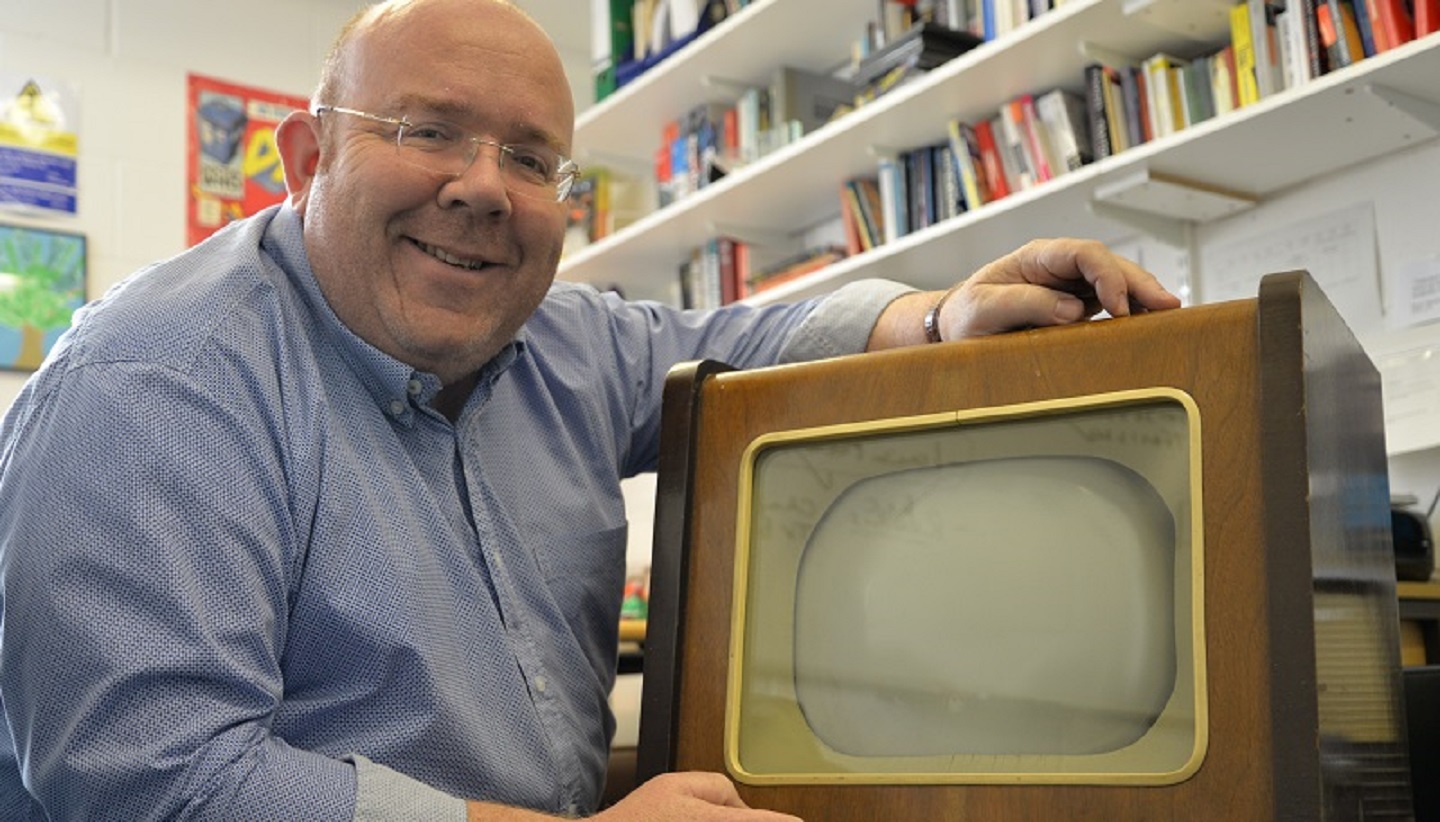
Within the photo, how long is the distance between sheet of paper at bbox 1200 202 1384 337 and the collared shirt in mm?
1571

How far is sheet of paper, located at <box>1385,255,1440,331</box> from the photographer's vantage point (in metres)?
2.40

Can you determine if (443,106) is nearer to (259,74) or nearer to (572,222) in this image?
(572,222)

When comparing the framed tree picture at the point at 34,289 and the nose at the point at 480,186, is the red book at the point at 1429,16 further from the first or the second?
the framed tree picture at the point at 34,289

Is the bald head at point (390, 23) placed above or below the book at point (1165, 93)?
below

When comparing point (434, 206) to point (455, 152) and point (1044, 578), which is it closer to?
point (455, 152)

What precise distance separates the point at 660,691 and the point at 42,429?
0.45 metres

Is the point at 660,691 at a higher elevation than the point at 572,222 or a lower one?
lower

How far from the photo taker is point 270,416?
1019 mm

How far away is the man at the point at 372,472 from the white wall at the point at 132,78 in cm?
327

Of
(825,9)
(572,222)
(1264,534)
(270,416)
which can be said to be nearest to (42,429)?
(270,416)

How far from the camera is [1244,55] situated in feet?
7.93

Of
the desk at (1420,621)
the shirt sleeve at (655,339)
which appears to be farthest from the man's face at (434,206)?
the desk at (1420,621)

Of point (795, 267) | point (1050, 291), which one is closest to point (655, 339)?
point (1050, 291)

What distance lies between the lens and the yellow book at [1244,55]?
2.40 metres
